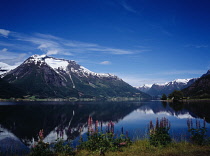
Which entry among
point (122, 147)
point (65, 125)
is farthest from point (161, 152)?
point (65, 125)

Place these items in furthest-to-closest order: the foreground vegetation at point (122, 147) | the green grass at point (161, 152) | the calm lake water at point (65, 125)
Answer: the calm lake water at point (65, 125) → the foreground vegetation at point (122, 147) → the green grass at point (161, 152)

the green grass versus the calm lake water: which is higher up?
the green grass

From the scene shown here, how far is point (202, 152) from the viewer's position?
18.8 meters

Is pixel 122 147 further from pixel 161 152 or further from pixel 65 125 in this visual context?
pixel 65 125

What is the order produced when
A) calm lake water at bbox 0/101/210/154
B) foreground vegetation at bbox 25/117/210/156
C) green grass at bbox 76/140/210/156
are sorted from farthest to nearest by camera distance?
1. calm lake water at bbox 0/101/210/154
2. foreground vegetation at bbox 25/117/210/156
3. green grass at bbox 76/140/210/156

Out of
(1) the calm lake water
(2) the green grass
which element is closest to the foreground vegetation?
(2) the green grass

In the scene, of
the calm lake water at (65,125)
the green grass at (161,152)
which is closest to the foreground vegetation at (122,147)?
the green grass at (161,152)

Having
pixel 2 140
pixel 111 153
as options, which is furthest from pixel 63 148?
pixel 2 140

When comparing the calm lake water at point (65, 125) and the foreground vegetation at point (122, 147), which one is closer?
the foreground vegetation at point (122, 147)

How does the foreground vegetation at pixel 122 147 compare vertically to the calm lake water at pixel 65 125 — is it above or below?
above

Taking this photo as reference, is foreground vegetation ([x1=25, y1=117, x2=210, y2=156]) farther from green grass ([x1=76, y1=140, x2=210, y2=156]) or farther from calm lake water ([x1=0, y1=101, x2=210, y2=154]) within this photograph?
calm lake water ([x1=0, y1=101, x2=210, y2=154])

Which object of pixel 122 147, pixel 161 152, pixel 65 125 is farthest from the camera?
pixel 65 125

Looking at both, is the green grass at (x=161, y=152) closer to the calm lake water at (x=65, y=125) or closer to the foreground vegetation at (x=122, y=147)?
the foreground vegetation at (x=122, y=147)

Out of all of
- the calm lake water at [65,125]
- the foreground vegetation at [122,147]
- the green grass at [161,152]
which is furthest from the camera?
the calm lake water at [65,125]
